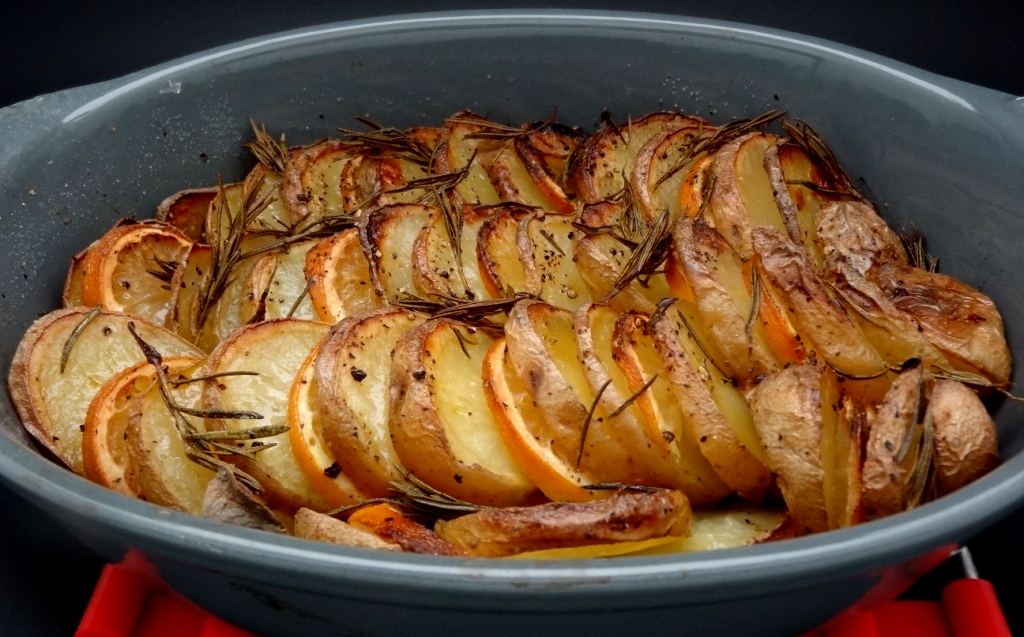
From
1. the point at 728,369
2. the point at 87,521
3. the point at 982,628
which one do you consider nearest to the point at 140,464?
the point at 87,521

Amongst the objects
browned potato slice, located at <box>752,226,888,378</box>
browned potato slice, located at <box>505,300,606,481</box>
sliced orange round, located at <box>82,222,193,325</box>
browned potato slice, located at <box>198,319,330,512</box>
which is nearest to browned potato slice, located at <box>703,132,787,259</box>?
browned potato slice, located at <box>752,226,888,378</box>

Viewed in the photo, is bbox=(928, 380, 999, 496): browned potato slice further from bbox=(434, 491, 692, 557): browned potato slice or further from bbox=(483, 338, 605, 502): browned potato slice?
bbox=(483, 338, 605, 502): browned potato slice

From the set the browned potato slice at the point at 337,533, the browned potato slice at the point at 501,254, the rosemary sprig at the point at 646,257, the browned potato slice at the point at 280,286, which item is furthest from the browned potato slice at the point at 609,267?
the browned potato slice at the point at 337,533

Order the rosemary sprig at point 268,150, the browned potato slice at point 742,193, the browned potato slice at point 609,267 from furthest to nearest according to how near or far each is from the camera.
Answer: the rosemary sprig at point 268,150 → the browned potato slice at point 742,193 → the browned potato slice at point 609,267

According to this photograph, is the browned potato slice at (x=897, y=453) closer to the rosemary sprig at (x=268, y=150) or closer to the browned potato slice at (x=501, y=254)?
the browned potato slice at (x=501, y=254)

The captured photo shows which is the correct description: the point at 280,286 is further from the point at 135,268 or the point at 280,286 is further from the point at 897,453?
the point at 897,453
